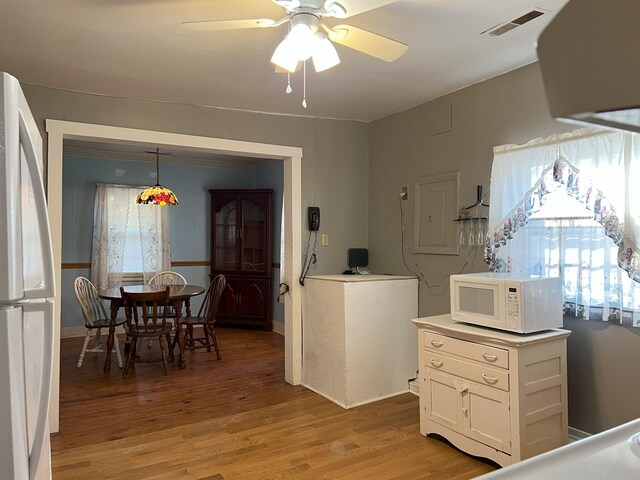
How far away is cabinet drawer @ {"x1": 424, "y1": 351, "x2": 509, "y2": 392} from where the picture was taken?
246 centimetres

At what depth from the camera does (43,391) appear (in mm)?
1325

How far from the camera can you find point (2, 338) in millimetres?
1090

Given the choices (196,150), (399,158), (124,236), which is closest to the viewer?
(196,150)

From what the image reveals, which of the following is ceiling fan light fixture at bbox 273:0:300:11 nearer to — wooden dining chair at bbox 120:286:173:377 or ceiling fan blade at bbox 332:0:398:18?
ceiling fan blade at bbox 332:0:398:18

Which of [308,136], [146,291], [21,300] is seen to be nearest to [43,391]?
[21,300]

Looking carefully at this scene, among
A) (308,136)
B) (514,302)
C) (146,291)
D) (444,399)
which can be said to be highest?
(308,136)

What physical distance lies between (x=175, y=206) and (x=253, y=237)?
1.24 metres

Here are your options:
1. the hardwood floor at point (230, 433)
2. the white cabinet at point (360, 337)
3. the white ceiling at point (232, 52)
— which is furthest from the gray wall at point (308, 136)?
the hardwood floor at point (230, 433)

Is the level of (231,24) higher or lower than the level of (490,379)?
higher

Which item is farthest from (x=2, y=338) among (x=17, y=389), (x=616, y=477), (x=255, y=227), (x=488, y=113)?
(x=255, y=227)

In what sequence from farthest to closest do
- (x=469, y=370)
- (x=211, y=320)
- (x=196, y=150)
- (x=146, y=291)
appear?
(x=211, y=320) < (x=146, y=291) < (x=196, y=150) < (x=469, y=370)

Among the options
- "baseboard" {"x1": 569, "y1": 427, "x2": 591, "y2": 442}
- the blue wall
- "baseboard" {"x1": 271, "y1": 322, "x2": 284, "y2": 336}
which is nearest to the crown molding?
the blue wall

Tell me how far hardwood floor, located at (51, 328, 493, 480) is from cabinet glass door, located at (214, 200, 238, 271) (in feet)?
7.92

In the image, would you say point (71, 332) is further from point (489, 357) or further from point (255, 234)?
point (489, 357)
